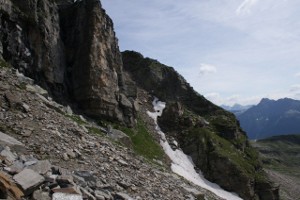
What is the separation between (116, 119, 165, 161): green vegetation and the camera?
58225mm

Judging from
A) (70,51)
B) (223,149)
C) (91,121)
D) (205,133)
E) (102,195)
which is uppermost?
(70,51)

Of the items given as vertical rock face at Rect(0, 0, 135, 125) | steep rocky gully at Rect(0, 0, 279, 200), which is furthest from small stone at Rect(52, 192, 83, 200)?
vertical rock face at Rect(0, 0, 135, 125)

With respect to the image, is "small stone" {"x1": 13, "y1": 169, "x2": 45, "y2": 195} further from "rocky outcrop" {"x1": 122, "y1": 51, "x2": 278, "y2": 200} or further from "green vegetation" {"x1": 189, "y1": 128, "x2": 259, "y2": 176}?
"green vegetation" {"x1": 189, "y1": 128, "x2": 259, "y2": 176}

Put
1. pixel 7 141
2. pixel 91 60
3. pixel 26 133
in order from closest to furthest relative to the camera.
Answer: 1. pixel 7 141
2. pixel 26 133
3. pixel 91 60

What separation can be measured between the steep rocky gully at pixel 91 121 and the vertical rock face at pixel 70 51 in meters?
0.15

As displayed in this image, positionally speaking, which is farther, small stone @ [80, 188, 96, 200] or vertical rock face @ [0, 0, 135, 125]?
vertical rock face @ [0, 0, 135, 125]

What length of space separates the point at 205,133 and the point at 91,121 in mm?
33035

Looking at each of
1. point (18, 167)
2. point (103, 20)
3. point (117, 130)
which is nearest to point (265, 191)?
point (117, 130)

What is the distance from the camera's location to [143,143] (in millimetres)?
61188

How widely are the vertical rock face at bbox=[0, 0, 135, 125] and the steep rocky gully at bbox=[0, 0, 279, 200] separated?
0.48 ft

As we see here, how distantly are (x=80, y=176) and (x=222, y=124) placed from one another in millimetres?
71983

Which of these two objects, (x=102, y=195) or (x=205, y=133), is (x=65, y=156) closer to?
(x=102, y=195)

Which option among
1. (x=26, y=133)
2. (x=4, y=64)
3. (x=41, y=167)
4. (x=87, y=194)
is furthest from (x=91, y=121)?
(x=87, y=194)

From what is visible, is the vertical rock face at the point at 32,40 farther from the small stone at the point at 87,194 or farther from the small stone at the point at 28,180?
the small stone at the point at 28,180
